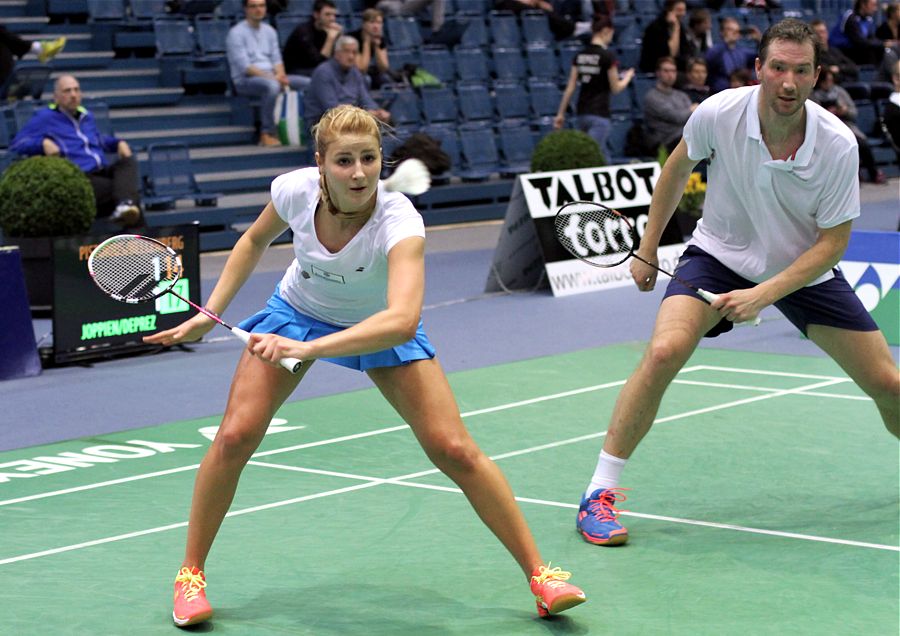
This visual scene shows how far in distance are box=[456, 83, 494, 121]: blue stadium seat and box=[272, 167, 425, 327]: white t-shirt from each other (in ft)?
43.3

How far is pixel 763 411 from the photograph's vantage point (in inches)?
299

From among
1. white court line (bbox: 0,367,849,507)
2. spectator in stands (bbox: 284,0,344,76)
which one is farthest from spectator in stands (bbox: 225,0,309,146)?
white court line (bbox: 0,367,849,507)

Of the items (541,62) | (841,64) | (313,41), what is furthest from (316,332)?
(841,64)

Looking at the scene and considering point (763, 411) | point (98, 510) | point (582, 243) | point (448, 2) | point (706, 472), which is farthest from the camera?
point (448, 2)

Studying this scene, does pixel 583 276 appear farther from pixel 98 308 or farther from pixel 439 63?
pixel 439 63

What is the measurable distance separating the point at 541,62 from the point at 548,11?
1.15m

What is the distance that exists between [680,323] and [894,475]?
1.67 m

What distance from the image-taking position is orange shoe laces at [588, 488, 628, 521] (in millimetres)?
5324

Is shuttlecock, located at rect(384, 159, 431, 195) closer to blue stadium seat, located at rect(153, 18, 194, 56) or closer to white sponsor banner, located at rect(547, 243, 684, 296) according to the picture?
white sponsor banner, located at rect(547, 243, 684, 296)

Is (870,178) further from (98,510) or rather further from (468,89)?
(98,510)

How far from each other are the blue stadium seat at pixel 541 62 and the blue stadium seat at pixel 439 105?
6.58ft

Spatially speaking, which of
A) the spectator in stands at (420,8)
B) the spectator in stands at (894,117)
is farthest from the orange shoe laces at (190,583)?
the spectator in stands at (420,8)

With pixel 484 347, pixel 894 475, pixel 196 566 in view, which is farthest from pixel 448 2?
pixel 196 566

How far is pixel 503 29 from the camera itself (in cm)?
1928
